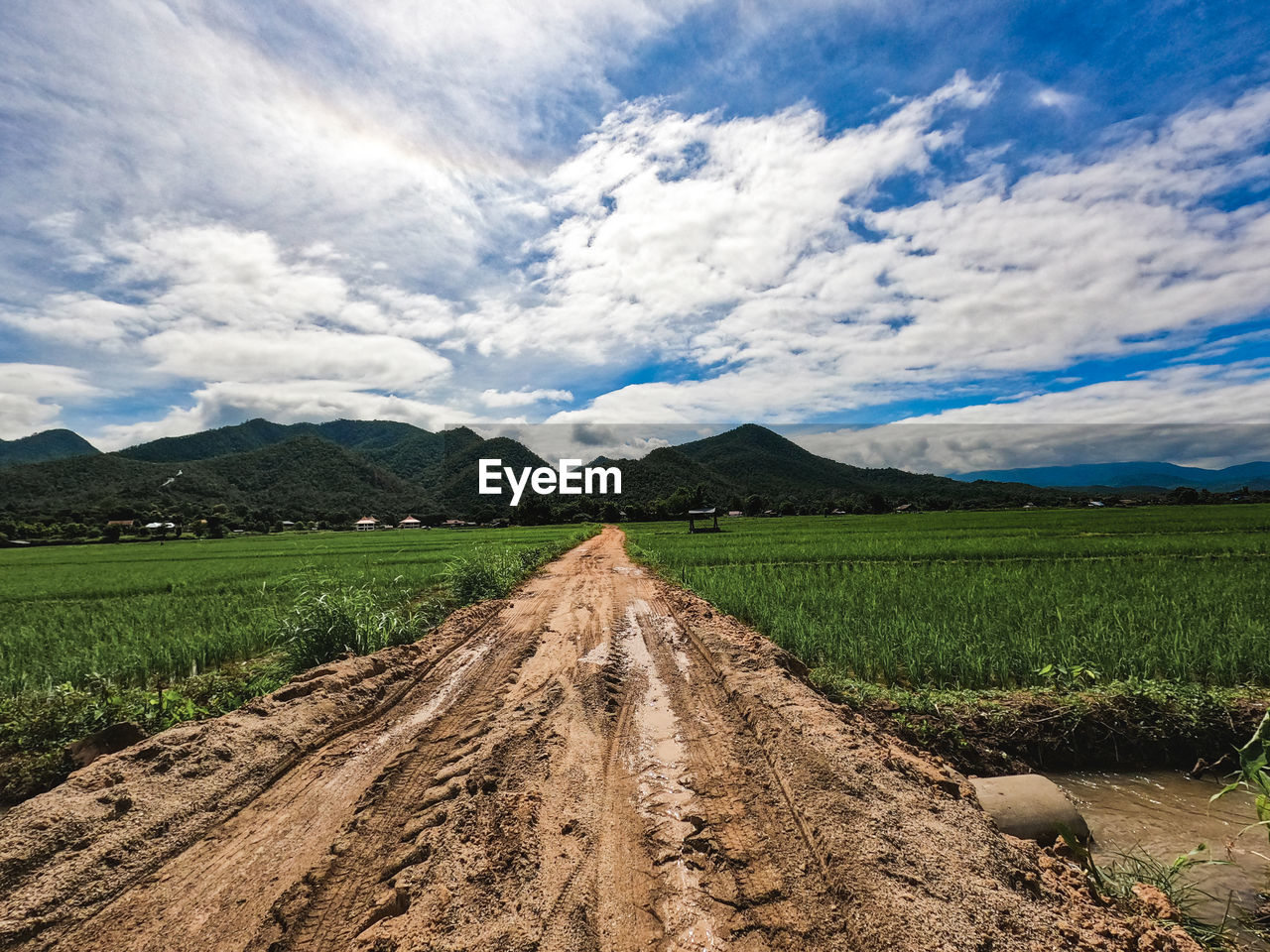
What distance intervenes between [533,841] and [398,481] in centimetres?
12023

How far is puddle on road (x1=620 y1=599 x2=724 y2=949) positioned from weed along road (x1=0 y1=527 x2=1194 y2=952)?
15mm

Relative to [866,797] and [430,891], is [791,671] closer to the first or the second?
[866,797]

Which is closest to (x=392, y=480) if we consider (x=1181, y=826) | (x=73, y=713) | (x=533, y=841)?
(x=73, y=713)

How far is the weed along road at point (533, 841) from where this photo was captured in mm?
2291

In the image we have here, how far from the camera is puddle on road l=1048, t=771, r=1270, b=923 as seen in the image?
10.4 ft

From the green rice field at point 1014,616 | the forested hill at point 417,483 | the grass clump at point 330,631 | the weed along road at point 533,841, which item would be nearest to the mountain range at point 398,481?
the forested hill at point 417,483

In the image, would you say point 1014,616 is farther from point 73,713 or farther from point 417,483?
point 417,483

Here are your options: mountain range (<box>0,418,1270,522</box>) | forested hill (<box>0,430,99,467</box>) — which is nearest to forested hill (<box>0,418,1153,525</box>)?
mountain range (<box>0,418,1270,522</box>)

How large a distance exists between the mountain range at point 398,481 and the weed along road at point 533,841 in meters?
47.6

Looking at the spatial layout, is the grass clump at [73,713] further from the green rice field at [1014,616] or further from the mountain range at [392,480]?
the mountain range at [392,480]

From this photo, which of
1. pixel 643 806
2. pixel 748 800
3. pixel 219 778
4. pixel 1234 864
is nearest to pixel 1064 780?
pixel 1234 864

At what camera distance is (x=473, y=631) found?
8.33 m

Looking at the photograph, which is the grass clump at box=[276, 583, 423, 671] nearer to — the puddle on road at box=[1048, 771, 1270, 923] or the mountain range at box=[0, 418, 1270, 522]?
the puddle on road at box=[1048, 771, 1270, 923]

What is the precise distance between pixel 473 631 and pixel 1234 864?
818cm
